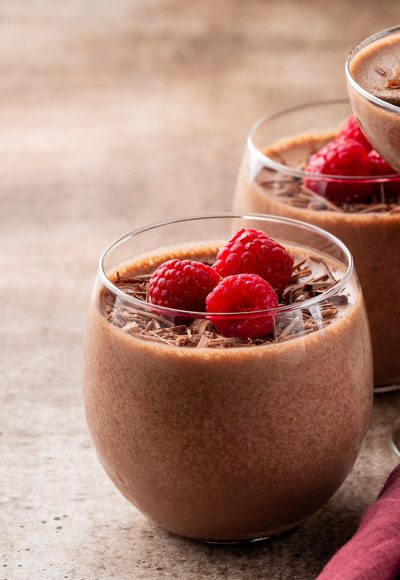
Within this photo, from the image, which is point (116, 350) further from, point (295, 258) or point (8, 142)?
point (8, 142)

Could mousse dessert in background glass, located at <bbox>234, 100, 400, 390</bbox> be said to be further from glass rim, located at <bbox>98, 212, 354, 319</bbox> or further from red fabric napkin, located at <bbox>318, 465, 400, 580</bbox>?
red fabric napkin, located at <bbox>318, 465, 400, 580</bbox>

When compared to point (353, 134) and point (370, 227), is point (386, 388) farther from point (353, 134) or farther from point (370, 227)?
point (353, 134)

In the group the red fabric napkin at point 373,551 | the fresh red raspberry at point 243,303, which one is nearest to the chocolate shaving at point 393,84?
the fresh red raspberry at point 243,303

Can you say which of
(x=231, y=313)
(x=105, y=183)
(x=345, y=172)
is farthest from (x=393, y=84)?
(x=105, y=183)

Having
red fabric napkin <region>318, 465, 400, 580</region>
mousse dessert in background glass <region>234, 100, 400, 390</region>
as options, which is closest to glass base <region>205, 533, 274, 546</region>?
red fabric napkin <region>318, 465, 400, 580</region>

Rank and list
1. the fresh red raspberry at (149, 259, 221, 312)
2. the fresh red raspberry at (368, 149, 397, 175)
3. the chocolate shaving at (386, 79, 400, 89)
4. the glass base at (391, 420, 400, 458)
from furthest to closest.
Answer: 1. the fresh red raspberry at (368, 149, 397, 175)
2. the glass base at (391, 420, 400, 458)
3. the chocolate shaving at (386, 79, 400, 89)
4. the fresh red raspberry at (149, 259, 221, 312)

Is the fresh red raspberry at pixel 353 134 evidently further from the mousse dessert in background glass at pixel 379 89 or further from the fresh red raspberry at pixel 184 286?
the fresh red raspberry at pixel 184 286
